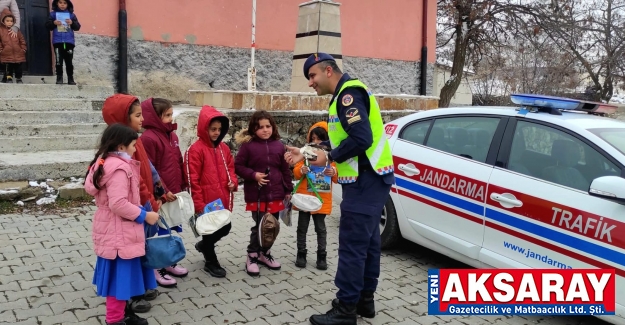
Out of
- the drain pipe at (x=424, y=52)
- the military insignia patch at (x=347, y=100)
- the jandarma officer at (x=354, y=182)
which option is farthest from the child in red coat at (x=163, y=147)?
the drain pipe at (x=424, y=52)

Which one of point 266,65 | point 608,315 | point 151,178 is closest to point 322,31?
point 266,65

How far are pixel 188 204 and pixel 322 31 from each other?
19.1ft

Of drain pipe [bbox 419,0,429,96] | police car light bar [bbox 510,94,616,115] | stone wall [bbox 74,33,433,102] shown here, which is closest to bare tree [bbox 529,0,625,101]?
drain pipe [bbox 419,0,429,96]

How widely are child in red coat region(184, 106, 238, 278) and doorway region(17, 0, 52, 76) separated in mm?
6109

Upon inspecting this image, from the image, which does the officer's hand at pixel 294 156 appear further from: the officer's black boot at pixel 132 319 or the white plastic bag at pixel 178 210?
the officer's black boot at pixel 132 319

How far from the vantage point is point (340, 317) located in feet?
11.8

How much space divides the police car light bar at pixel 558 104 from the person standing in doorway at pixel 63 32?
6990 millimetres

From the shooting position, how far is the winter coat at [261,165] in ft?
14.8

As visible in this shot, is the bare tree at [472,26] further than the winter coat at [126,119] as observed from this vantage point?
Yes

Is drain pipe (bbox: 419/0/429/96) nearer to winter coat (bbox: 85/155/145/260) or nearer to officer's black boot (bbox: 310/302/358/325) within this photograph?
officer's black boot (bbox: 310/302/358/325)

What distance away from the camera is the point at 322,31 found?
30.1 ft

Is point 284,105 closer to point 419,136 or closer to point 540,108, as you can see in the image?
point 419,136

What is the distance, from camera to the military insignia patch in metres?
3.48

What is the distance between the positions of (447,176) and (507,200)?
63cm
